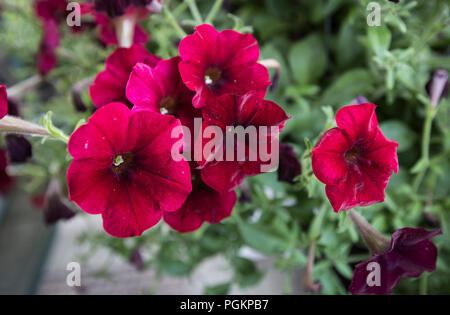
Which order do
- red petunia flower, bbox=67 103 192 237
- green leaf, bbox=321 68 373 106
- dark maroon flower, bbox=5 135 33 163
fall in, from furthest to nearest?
green leaf, bbox=321 68 373 106 < dark maroon flower, bbox=5 135 33 163 < red petunia flower, bbox=67 103 192 237

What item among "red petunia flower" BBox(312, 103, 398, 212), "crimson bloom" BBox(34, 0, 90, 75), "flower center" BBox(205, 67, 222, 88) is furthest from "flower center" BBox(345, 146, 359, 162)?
"crimson bloom" BBox(34, 0, 90, 75)

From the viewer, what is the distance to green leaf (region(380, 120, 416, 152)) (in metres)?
0.53

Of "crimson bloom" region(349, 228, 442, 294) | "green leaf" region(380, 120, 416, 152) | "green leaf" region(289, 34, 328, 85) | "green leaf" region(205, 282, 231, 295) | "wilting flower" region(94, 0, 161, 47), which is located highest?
"green leaf" region(289, 34, 328, 85)

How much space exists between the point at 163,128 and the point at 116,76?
9 cm

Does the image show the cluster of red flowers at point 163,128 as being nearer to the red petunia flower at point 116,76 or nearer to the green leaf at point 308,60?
the red petunia flower at point 116,76

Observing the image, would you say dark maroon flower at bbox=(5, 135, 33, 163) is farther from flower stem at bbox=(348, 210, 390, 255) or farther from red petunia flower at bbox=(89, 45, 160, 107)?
flower stem at bbox=(348, 210, 390, 255)

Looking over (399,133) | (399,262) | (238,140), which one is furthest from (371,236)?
(399,133)

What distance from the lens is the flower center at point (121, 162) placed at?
0.28 m

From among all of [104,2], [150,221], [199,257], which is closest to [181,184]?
[150,221]

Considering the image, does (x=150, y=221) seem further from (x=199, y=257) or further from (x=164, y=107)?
(x=199, y=257)

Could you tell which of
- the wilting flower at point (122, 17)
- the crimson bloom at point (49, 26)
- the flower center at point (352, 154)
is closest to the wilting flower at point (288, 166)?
the flower center at point (352, 154)

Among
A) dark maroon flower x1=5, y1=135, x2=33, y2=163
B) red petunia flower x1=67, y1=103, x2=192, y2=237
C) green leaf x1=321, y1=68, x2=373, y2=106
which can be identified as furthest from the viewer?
green leaf x1=321, y1=68, x2=373, y2=106

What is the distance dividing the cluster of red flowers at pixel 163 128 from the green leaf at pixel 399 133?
0.31 metres
